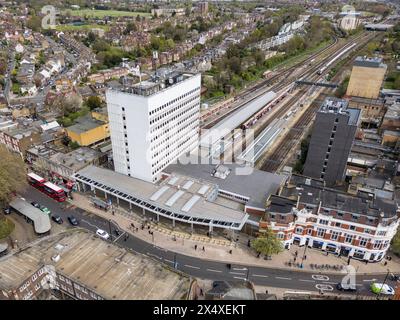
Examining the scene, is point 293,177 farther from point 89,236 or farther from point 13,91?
point 13,91

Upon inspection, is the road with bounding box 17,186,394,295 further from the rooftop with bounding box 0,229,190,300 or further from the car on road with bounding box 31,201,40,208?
the car on road with bounding box 31,201,40,208

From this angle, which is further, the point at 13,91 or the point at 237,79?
the point at 237,79

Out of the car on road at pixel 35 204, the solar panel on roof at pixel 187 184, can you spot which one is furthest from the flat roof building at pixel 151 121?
the car on road at pixel 35 204

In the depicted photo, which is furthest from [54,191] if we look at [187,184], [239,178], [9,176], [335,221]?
[335,221]

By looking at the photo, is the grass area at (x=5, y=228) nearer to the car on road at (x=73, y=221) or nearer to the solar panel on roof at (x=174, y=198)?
the car on road at (x=73, y=221)

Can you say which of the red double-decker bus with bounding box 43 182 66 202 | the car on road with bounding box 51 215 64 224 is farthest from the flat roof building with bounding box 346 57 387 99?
the car on road with bounding box 51 215 64 224
